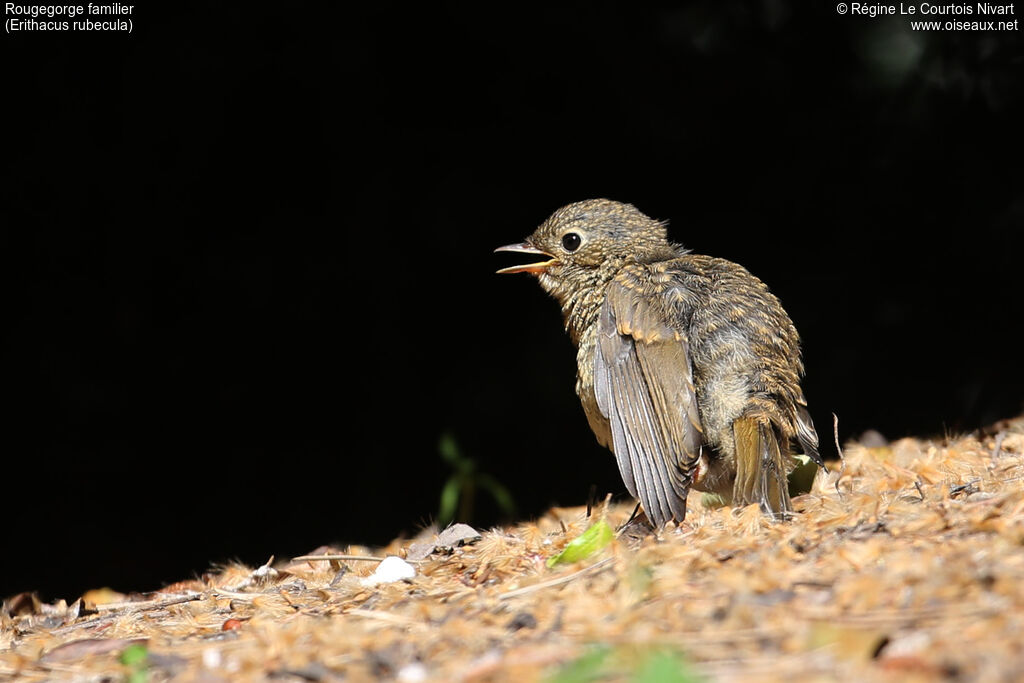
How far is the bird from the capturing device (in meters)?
3.93

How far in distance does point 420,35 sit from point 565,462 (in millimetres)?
3318

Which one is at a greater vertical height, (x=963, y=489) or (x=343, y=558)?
(x=963, y=489)

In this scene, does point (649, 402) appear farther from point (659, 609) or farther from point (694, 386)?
point (659, 609)

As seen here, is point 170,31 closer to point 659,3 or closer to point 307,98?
point 307,98

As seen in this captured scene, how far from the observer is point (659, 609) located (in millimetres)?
2480

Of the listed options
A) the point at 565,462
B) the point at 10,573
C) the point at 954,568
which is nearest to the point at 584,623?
the point at 954,568

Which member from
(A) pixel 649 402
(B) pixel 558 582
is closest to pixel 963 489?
(A) pixel 649 402

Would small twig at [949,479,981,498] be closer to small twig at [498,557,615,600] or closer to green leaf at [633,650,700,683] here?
small twig at [498,557,615,600]

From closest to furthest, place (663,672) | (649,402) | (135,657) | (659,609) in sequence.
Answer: (663,672)
(659,609)
(135,657)
(649,402)

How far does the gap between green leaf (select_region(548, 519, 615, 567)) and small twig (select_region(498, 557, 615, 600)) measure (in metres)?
0.33

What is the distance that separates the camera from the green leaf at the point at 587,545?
3.45 metres

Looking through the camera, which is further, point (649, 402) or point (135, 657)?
point (649, 402)

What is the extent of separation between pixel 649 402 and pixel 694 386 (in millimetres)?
194

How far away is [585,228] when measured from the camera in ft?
16.7
